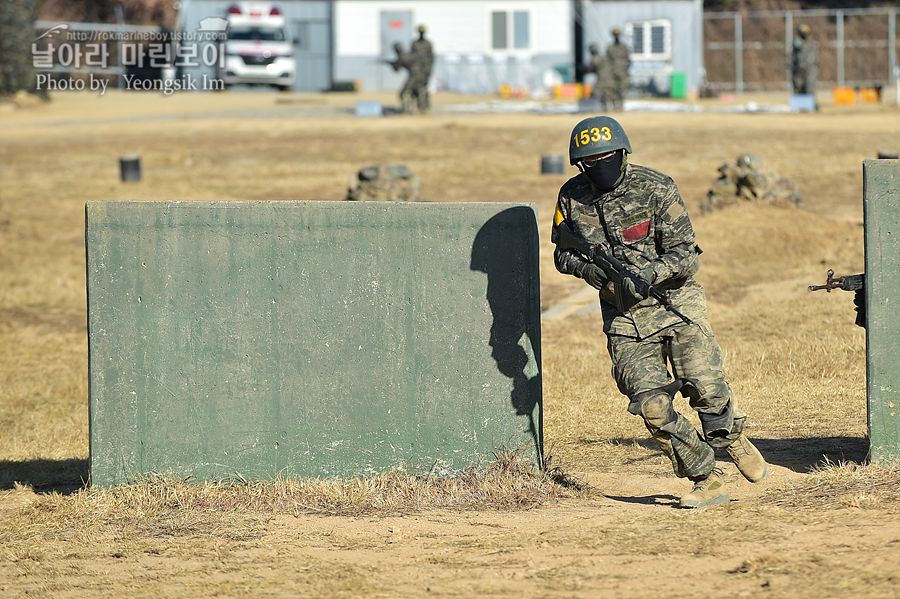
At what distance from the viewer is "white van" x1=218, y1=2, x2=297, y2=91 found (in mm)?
34156

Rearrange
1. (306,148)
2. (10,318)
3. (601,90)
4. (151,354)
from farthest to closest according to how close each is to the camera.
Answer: (601,90) < (306,148) < (10,318) < (151,354)

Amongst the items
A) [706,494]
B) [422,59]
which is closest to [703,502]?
[706,494]

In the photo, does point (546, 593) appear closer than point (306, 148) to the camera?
Yes

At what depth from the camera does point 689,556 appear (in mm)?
4180

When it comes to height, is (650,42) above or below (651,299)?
above

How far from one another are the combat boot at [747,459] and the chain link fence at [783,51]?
1180 inches

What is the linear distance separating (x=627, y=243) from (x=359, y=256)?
1419 millimetres

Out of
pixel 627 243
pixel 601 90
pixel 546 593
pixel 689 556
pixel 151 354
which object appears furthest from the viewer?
pixel 601 90

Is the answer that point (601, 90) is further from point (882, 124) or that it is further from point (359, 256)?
point (359, 256)

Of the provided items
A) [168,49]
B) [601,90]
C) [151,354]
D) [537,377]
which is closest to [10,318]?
[151,354]

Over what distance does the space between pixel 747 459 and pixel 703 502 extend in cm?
36

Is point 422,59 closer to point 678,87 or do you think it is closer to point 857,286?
point 678,87

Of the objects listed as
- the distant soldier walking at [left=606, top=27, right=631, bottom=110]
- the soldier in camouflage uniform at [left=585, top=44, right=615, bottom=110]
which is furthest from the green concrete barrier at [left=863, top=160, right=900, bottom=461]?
the distant soldier walking at [left=606, top=27, right=631, bottom=110]

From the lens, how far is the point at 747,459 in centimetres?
505
